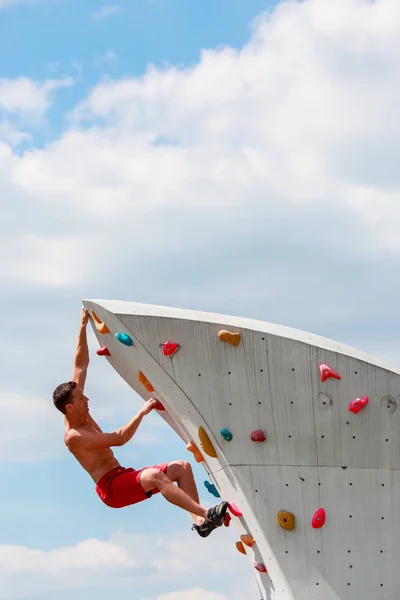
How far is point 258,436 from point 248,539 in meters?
1.23

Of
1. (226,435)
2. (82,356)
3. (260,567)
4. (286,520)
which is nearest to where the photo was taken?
(286,520)

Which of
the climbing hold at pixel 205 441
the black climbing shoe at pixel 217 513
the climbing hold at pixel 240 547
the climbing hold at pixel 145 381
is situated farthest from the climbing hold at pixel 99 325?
the climbing hold at pixel 240 547

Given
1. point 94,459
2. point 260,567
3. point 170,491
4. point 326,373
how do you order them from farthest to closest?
1. point 260,567
2. point 94,459
3. point 170,491
4. point 326,373

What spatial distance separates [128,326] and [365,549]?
3411 mm

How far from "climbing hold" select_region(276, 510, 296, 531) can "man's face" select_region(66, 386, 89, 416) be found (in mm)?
2353

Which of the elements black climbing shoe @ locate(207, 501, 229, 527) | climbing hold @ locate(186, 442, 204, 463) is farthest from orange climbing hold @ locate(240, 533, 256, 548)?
climbing hold @ locate(186, 442, 204, 463)

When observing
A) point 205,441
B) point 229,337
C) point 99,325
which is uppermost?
point 99,325

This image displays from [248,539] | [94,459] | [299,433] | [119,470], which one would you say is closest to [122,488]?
[119,470]

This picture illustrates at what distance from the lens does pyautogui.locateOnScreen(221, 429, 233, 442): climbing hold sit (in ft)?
35.9

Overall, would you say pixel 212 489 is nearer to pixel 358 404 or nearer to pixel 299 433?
pixel 299 433

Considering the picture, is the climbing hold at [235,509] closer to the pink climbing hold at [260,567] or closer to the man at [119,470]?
the man at [119,470]

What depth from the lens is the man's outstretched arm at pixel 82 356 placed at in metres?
11.5

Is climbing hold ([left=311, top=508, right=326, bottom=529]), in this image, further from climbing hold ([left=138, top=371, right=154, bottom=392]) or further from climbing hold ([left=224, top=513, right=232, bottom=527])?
climbing hold ([left=138, top=371, right=154, bottom=392])

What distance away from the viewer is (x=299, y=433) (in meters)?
10.8
